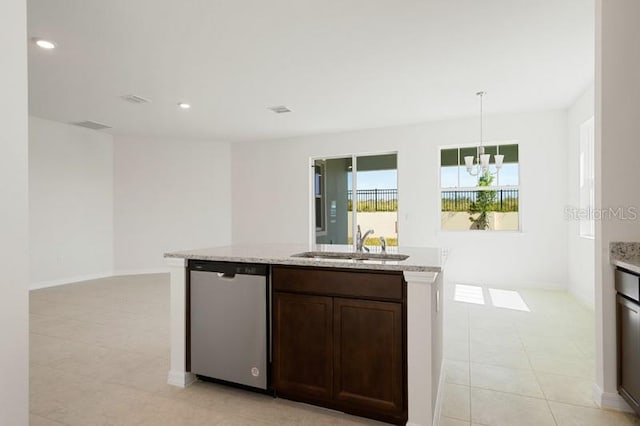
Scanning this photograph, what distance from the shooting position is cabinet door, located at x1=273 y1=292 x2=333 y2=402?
2.10 m

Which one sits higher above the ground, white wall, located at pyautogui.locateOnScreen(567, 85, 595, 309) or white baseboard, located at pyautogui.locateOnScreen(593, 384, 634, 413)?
white wall, located at pyautogui.locateOnScreen(567, 85, 595, 309)

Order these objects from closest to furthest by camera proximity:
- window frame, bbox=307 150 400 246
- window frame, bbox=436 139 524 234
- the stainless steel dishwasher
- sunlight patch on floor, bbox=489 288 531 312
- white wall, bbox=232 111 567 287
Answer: the stainless steel dishwasher < sunlight patch on floor, bbox=489 288 531 312 < white wall, bbox=232 111 567 287 < window frame, bbox=436 139 524 234 < window frame, bbox=307 150 400 246

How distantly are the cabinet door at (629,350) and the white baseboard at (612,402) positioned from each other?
11 centimetres

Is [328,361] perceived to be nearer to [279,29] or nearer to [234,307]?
[234,307]

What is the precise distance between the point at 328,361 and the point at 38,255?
5.83 m

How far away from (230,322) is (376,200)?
4731 millimetres

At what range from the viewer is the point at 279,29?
3029 millimetres

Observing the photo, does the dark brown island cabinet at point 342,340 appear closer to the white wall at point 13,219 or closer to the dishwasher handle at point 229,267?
the dishwasher handle at point 229,267

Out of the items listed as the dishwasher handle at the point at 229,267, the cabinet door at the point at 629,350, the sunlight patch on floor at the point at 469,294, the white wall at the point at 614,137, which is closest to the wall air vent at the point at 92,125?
the dishwasher handle at the point at 229,267

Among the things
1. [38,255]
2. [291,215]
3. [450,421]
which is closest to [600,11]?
[450,421]

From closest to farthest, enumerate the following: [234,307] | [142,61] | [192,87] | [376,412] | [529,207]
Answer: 1. [376,412]
2. [234,307]
3. [142,61]
4. [192,87]
5. [529,207]

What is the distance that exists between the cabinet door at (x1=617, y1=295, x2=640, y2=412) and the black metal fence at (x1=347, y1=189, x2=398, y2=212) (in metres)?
4.40

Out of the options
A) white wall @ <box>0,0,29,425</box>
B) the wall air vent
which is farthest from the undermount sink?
the wall air vent

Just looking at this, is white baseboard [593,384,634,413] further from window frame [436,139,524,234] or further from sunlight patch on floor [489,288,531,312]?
window frame [436,139,524,234]
